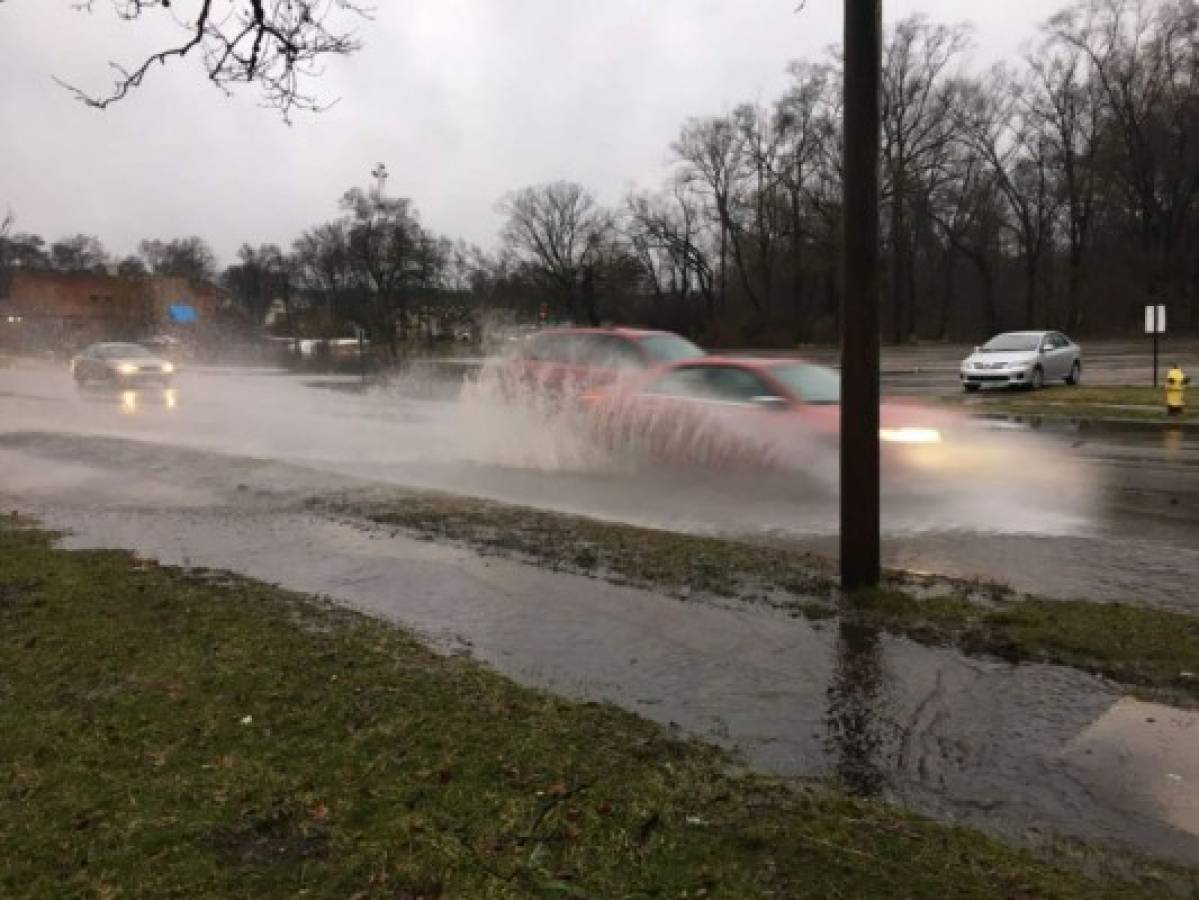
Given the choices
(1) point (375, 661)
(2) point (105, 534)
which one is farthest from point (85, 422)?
(1) point (375, 661)

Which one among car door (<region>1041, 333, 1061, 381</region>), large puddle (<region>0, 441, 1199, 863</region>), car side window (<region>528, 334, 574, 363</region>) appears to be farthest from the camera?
car door (<region>1041, 333, 1061, 381</region>)

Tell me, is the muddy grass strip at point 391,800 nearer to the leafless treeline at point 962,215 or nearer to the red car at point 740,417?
the red car at point 740,417

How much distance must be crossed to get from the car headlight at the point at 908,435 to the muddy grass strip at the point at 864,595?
429cm

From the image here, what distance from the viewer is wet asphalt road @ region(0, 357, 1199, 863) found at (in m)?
4.00

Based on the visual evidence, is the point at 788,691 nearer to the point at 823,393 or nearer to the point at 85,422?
the point at 823,393

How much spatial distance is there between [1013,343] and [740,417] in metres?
18.4

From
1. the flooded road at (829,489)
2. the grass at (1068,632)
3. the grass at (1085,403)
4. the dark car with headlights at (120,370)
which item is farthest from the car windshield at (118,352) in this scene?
the grass at (1068,632)

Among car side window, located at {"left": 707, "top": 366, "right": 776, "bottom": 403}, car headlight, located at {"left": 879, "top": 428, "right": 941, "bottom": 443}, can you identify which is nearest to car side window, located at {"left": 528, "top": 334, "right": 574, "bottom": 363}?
car side window, located at {"left": 707, "top": 366, "right": 776, "bottom": 403}

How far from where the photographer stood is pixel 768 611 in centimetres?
618

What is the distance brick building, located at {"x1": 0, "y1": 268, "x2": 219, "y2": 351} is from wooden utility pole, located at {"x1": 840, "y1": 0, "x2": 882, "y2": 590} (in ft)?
237

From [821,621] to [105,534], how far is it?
6626 mm

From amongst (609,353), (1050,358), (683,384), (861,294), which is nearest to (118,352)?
(609,353)

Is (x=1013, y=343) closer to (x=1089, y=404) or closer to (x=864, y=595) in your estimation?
(x=1089, y=404)

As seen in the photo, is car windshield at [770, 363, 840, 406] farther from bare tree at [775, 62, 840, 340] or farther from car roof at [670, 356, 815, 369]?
bare tree at [775, 62, 840, 340]
